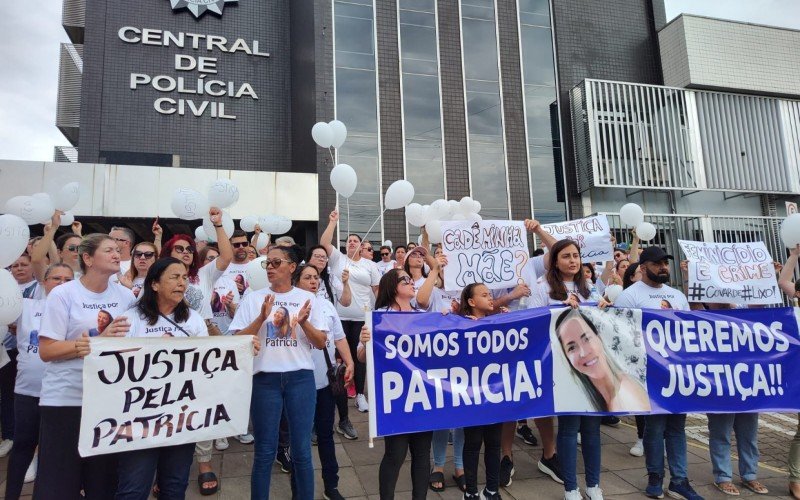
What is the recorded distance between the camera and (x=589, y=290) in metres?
4.43

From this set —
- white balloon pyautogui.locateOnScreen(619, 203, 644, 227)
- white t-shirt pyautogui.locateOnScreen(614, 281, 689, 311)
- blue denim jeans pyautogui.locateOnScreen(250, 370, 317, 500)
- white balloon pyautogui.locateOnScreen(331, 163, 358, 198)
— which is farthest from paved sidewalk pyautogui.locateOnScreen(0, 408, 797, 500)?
white balloon pyautogui.locateOnScreen(619, 203, 644, 227)

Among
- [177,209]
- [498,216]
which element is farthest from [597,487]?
[498,216]

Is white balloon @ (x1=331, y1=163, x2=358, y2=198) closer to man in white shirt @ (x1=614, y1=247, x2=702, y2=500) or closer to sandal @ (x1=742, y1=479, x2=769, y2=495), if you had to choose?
man in white shirt @ (x1=614, y1=247, x2=702, y2=500)

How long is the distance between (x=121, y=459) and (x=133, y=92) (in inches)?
588

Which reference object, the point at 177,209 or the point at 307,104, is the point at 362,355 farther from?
the point at 307,104

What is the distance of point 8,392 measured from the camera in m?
4.80

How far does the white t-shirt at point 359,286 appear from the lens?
5855 millimetres

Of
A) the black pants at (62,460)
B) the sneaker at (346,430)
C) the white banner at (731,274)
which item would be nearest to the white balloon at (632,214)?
the white banner at (731,274)

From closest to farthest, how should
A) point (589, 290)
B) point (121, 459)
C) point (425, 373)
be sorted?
point (121, 459)
point (425, 373)
point (589, 290)

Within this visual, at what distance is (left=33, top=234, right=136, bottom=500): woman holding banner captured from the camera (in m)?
2.75

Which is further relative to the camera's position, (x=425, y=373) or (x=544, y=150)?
(x=544, y=150)

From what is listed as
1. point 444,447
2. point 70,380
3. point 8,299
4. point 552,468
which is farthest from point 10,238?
point 552,468

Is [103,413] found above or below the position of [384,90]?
below

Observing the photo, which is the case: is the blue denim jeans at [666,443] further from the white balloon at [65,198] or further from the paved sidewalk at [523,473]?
the white balloon at [65,198]
